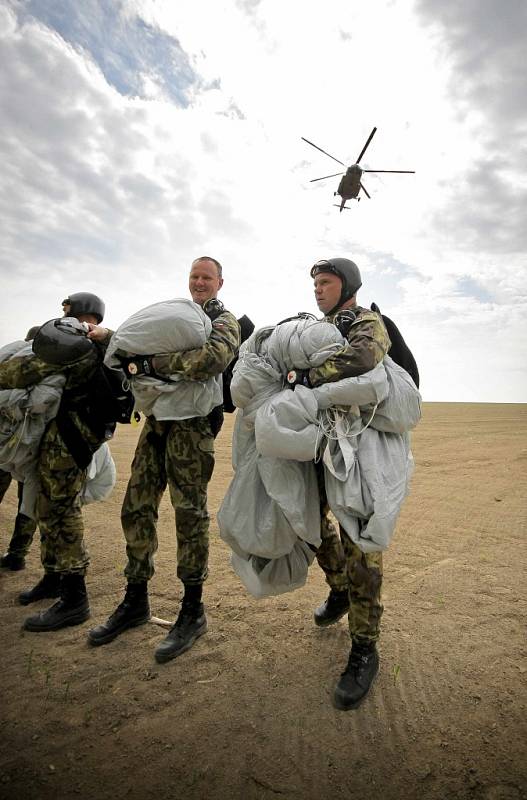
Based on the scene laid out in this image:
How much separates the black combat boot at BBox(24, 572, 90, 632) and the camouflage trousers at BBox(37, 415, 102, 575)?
3.7 inches

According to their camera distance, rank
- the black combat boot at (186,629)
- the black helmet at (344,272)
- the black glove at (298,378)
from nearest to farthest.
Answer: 1. the black glove at (298,378)
2. the black combat boot at (186,629)
3. the black helmet at (344,272)

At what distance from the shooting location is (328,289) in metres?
3.09

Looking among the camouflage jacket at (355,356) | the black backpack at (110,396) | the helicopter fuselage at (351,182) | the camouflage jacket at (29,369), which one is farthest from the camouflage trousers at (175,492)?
the helicopter fuselage at (351,182)

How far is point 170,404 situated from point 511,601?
305cm

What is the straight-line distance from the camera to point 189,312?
2.99 m

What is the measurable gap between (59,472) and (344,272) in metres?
2.43

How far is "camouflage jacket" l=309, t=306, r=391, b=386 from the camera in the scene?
2.53m

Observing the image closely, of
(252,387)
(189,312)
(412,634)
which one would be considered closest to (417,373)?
(252,387)

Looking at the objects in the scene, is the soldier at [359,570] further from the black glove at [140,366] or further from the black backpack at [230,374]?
the black glove at [140,366]

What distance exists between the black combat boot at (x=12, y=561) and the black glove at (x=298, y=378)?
3.16 m

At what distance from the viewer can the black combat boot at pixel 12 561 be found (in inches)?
162

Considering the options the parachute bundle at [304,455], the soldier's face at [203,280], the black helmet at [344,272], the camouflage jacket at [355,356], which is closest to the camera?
the parachute bundle at [304,455]

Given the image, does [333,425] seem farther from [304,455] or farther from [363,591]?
[363,591]

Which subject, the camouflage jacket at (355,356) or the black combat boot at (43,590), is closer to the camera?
the camouflage jacket at (355,356)
